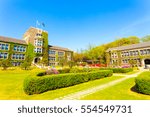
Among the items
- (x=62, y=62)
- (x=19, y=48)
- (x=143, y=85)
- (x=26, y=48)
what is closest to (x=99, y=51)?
(x=62, y=62)

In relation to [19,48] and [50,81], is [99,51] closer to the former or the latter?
[19,48]

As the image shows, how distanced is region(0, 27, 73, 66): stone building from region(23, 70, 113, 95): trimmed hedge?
31.6 meters

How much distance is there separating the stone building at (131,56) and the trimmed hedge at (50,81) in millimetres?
34300

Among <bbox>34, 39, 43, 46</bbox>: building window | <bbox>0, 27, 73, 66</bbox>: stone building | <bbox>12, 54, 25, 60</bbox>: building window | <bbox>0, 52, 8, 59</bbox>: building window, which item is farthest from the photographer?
<bbox>34, 39, 43, 46</bbox>: building window

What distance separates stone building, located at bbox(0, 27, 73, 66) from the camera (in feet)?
122

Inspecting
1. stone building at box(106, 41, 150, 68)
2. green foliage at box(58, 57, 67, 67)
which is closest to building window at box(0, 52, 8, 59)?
green foliage at box(58, 57, 67, 67)

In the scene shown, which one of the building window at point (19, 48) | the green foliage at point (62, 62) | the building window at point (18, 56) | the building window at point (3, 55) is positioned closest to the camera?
the building window at point (3, 55)

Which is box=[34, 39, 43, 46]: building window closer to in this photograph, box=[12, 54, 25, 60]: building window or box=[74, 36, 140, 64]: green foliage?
box=[12, 54, 25, 60]: building window

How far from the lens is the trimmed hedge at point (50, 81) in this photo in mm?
9742

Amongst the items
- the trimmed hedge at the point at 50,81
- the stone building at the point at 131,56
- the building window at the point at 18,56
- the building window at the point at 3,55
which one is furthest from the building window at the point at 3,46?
the stone building at the point at 131,56

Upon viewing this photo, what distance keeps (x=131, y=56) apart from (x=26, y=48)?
43.1 m

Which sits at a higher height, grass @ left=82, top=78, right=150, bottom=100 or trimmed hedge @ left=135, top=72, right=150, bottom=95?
trimmed hedge @ left=135, top=72, right=150, bottom=95

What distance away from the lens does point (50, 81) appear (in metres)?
11.0

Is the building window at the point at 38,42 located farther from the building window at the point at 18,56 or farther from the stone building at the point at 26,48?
the building window at the point at 18,56
